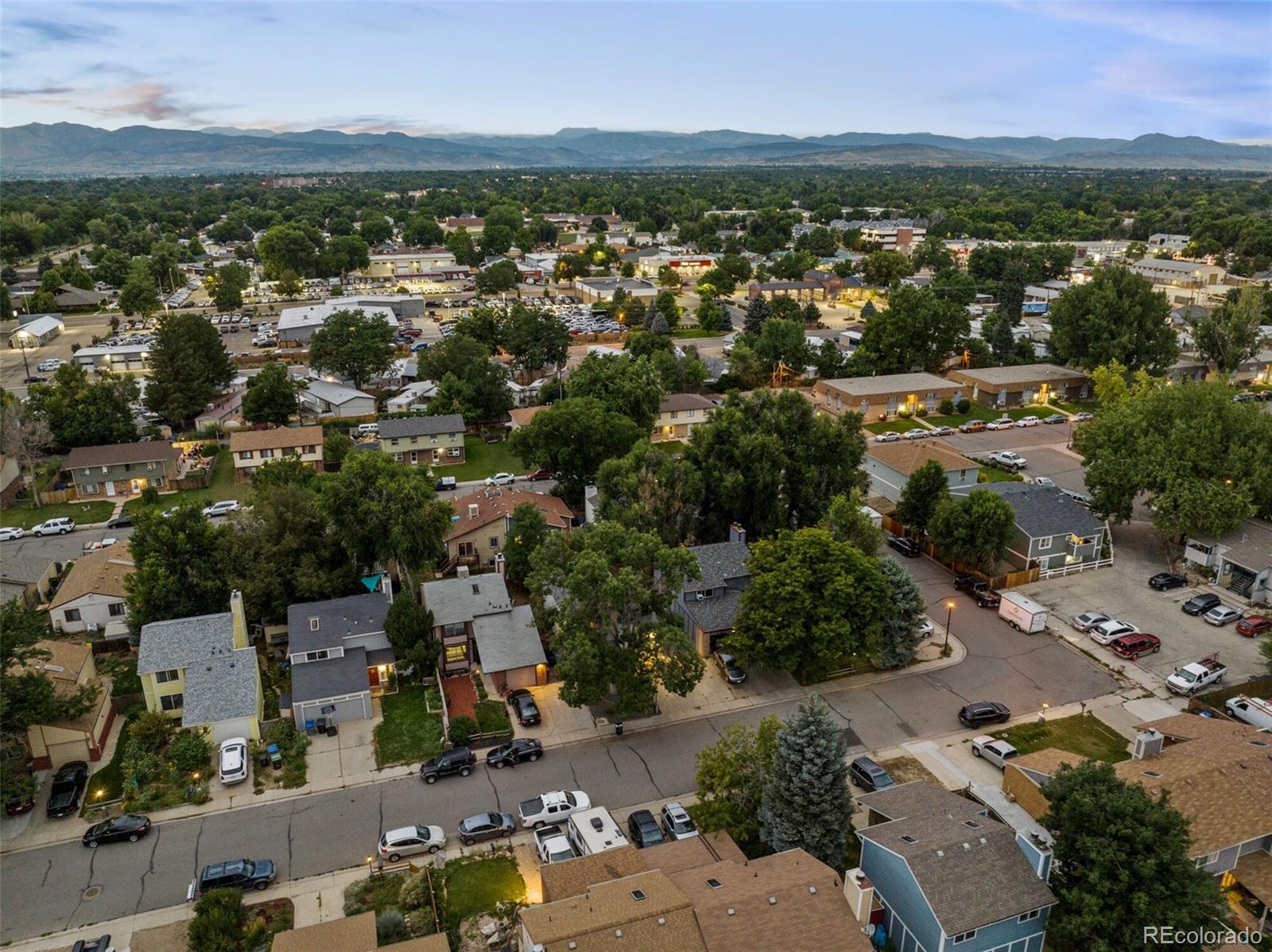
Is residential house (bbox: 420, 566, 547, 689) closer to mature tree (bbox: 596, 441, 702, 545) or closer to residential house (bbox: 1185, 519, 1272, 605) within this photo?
mature tree (bbox: 596, 441, 702, 545)

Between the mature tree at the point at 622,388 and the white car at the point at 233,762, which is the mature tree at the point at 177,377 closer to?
the mature tree at the point at 622,388

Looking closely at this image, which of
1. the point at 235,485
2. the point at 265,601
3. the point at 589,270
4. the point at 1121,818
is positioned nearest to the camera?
the point at 1121,818

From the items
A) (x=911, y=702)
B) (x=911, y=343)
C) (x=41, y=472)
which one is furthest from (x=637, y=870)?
(x=911, y=343)

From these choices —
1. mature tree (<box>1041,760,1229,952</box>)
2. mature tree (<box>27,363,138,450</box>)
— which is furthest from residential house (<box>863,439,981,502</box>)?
mature tree (<box>27,363,138,450</box>)

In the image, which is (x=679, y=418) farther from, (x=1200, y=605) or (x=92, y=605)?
(x=92, y=605)

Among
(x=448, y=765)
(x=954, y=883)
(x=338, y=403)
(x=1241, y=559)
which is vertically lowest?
(x=448, y=765)

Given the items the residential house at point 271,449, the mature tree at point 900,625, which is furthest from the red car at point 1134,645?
the residential house at point 271,449

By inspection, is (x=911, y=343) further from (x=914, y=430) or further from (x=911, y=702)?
Result: (x=911, y=702)

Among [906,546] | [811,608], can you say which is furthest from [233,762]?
[906,546]
